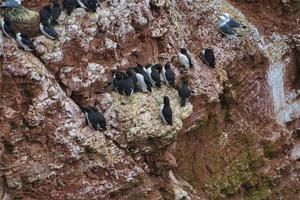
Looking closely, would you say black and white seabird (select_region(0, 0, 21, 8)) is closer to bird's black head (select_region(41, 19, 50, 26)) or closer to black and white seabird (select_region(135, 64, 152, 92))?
bird's black head (select_region(41, 19, 50, 26))

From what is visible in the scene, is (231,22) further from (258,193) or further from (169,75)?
(258,193)

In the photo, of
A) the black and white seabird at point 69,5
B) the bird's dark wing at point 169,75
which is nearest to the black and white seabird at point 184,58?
the bird's dark wing at point 169,75

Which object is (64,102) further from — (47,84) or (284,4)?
(284,4)

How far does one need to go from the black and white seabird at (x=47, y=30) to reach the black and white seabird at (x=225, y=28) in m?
6.22

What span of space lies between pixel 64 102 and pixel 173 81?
331 centimetres

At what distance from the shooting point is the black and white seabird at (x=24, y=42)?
581 inches

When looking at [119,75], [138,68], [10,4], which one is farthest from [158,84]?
[10,4]

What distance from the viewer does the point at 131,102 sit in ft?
53.1

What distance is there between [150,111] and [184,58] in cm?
240

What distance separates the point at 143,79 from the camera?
650 inches

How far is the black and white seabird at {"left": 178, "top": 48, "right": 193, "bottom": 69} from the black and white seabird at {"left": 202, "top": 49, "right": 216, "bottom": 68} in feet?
3.42

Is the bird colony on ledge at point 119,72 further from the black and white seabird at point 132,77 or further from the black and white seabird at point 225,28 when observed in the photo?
the black and white seabird at point 225,28

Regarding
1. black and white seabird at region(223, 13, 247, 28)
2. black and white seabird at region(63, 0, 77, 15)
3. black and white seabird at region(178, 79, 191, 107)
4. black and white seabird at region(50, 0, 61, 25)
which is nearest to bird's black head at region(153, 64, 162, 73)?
black and white seabird at region(178, 79, 191, 107)

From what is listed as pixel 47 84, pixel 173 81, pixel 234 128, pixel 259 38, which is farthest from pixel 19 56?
pixel 259 38
